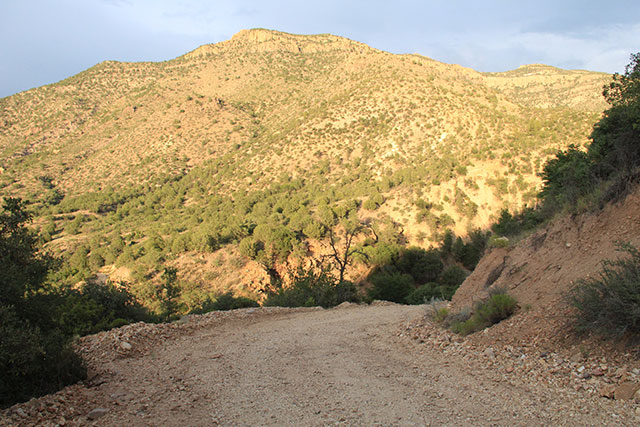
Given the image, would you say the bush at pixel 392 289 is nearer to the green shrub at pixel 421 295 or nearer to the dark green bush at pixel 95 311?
the green shrub at pixel 421 295

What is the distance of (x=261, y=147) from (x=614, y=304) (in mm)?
55133

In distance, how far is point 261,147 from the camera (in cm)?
5753

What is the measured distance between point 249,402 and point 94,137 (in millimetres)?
74436

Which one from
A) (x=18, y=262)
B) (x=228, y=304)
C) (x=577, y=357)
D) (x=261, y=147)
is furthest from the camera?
(x=261, y=147)

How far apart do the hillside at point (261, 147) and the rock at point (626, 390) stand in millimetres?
25373

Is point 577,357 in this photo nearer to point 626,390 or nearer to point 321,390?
point 626,390

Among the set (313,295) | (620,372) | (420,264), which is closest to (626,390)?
(620,372)

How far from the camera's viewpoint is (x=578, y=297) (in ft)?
19.5

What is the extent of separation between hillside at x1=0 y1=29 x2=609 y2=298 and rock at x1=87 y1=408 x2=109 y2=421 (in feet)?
75.4

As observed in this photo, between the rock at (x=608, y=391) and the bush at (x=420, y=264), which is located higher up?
the rock at (x=608, y=391)

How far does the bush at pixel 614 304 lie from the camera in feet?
15.9

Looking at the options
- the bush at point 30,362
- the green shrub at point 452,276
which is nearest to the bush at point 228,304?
the bush at point 30,362

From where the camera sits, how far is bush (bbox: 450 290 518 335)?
24.2 ft

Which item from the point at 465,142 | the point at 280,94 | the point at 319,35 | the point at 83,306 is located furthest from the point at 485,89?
the point at 83,306
